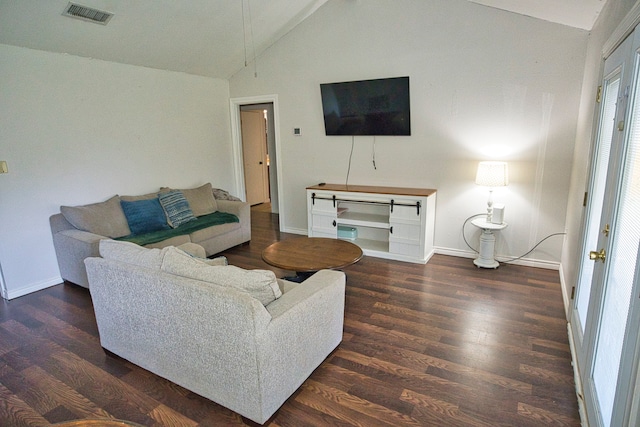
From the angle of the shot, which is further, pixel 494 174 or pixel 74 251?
pixel 494 174

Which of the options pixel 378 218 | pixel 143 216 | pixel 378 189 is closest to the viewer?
pixel 143 216

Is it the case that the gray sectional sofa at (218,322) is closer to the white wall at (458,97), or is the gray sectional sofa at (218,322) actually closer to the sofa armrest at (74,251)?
the sofa armrest at (74,251)

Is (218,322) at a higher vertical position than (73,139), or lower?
lower

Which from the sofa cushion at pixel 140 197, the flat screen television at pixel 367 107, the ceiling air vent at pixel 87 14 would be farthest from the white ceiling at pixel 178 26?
the sofa cushion at pixel 140 197

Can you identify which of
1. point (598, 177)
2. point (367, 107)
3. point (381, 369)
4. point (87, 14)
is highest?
point (87, 14)

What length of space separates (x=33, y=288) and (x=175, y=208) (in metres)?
1.60

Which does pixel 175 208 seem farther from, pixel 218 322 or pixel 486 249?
pixel 486 249

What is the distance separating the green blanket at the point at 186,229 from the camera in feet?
12.7

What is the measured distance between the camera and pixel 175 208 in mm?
4508

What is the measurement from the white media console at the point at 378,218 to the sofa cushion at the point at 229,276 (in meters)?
2.59

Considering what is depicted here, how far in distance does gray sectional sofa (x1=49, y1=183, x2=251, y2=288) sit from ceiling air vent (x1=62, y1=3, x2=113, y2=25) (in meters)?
1.83

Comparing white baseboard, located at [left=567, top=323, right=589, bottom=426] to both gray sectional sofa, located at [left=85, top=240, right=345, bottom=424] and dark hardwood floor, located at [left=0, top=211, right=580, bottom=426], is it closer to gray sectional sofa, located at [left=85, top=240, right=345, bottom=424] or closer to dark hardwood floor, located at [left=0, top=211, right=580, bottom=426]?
dark hardwood floor, located at [left=0, top=211, right=580, bottom=426]

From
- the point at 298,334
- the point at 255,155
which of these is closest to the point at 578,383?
the point at 298,334

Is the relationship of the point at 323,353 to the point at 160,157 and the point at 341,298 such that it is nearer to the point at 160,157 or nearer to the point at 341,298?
the point at 341,298
